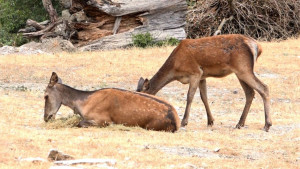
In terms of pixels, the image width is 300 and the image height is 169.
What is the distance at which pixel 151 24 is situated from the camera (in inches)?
1024

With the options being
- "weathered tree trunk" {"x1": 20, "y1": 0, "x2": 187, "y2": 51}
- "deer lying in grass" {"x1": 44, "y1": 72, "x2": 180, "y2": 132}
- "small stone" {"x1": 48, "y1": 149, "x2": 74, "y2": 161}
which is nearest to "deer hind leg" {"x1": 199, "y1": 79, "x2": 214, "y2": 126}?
"deer lying in grass" {"x1": 44, "y1": 72, "x2": 180, "y2": 132}

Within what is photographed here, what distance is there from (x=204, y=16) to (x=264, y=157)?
62.9ft

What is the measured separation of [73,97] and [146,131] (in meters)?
1.51

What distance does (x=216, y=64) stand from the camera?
13242 millimetres

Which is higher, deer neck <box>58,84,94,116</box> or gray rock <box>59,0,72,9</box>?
deer neck <box>58,84,94,116</box>

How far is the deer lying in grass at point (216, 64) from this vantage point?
13.1 m

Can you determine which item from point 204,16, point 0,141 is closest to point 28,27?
point 204,16

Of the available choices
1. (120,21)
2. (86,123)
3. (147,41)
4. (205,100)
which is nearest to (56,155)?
(86,123)

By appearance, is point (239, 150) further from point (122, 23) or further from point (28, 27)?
point (28, 27)

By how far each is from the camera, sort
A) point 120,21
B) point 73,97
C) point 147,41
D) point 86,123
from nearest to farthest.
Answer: point 86,123, point 73,97, point 147,41, point 120,21

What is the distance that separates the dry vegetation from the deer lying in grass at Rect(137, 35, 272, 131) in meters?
0.73

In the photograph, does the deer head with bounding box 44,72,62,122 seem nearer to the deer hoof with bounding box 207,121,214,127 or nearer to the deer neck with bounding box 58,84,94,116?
the deer neck with bounding box 58,84,94,116

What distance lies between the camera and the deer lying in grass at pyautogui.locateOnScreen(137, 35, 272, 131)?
1312 centimetres

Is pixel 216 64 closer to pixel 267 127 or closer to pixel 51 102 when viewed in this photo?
pixel 267 127
